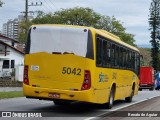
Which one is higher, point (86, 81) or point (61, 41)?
point (61, 41)

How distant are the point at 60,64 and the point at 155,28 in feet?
291

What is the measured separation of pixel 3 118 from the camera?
46.8ft

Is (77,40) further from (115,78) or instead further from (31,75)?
(115,78)

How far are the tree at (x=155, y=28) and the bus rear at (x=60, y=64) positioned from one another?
85.5m

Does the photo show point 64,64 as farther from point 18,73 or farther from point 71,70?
point 18,73

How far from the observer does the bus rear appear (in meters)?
16.2

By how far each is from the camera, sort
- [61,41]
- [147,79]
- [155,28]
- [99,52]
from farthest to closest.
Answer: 1. [155,28]
2. [147,79]
3. [99,52]
4. [61,41]

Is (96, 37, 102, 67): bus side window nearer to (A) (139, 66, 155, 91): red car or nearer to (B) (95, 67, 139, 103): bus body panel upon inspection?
(B) (95, 67, 139, 103): bus body panel

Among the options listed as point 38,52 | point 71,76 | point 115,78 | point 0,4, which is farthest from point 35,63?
point 0,4

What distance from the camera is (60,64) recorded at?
53.7ft

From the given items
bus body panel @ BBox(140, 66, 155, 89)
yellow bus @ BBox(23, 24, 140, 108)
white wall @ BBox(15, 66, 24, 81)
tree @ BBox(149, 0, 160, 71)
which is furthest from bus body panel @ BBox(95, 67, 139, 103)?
tree @ BBox(149, 0, 160, 71)

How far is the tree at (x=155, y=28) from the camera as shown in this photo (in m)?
100

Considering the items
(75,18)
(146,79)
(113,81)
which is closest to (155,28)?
(75,18)

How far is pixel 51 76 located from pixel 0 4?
9.21 meters
